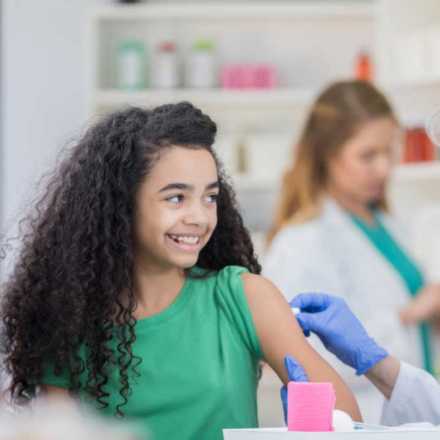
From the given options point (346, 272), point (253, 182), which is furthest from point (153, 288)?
point (253, 182)

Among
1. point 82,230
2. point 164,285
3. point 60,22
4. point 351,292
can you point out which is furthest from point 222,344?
point 60,22

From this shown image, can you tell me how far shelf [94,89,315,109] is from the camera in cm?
419

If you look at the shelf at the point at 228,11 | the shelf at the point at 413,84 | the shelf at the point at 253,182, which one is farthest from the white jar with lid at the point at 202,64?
the shelf at the point at 413,84

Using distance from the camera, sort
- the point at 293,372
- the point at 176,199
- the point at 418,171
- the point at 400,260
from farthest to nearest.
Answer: the point at 418,171 → the point at 400,260 → the point at 176,199 → the point at 293,372

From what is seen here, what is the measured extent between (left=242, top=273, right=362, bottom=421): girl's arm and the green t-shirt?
0.01 meters

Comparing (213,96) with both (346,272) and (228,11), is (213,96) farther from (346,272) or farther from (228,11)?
(346,272)

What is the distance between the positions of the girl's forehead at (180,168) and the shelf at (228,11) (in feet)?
9.56

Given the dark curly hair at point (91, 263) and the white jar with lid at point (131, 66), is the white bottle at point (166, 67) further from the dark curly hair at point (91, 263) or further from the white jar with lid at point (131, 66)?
the dark curly hair at point (91, 263)

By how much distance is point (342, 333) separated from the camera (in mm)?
1415

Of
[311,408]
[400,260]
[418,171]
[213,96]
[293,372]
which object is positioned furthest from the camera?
[213,96]

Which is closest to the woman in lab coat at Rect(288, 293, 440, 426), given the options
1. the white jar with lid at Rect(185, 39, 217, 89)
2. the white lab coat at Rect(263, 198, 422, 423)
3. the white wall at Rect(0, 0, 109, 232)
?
the white lab coat at Rect(263, 198, 422, 423)

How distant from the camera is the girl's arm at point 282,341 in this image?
1395 mm

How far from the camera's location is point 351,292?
8.99 feet

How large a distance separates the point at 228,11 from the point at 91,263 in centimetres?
299
